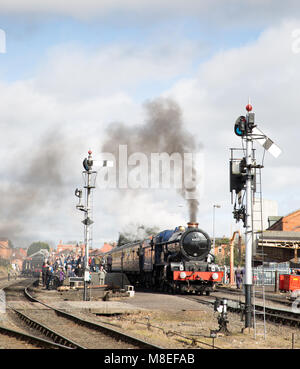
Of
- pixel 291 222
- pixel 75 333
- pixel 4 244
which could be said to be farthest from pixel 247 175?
pixel 291 222

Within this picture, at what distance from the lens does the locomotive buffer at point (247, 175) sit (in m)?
13.1

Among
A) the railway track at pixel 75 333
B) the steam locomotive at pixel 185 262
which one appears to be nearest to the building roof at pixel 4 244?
the steam locomotive at pixel 185 262

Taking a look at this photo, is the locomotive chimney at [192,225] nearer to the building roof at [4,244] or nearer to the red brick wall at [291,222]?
the building roof at [4,244]

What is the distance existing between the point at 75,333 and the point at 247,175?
5669mm

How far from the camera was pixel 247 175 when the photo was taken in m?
13.3

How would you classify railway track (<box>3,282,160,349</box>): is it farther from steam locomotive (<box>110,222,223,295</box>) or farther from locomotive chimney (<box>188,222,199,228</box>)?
locomotive chimney (<box>188,222,199,228</box>)

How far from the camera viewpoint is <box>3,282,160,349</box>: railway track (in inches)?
443

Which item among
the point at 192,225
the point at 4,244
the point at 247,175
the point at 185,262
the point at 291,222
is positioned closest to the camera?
the point at 247,175

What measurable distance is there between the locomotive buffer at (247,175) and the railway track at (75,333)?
3297 millimetres

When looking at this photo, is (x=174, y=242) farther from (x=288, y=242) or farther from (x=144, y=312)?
(x=288, y=242)

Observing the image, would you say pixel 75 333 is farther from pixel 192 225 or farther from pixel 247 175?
pixel 192 225
